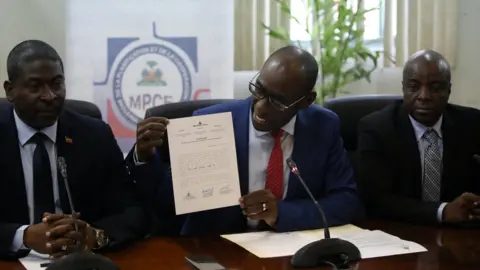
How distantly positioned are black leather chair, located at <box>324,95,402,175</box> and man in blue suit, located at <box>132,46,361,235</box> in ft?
1.43

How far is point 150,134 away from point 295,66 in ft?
1.71

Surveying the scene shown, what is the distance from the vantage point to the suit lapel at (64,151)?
6.33ft

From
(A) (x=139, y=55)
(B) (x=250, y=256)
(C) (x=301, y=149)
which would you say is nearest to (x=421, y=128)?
(C) (x=301, y=149)

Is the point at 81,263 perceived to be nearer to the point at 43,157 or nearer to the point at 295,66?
the point at 43,157

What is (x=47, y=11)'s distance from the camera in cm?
348

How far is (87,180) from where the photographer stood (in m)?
2.00

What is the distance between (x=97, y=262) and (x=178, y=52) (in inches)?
72.1

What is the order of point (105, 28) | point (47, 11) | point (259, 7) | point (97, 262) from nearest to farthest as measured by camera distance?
point (97, 262), point (105, 28), point (47, 11), point (259, 7)

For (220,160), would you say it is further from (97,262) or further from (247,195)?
(97,262)

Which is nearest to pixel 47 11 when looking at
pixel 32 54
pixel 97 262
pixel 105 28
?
pixel 105 28

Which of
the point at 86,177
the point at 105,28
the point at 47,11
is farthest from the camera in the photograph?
the point at 47,11

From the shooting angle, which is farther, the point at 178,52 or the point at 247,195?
the point at 178,52

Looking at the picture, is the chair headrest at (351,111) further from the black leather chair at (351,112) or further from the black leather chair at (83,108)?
the black leather chair at (83,108)

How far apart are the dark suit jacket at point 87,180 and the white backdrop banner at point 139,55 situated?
1060 mm
